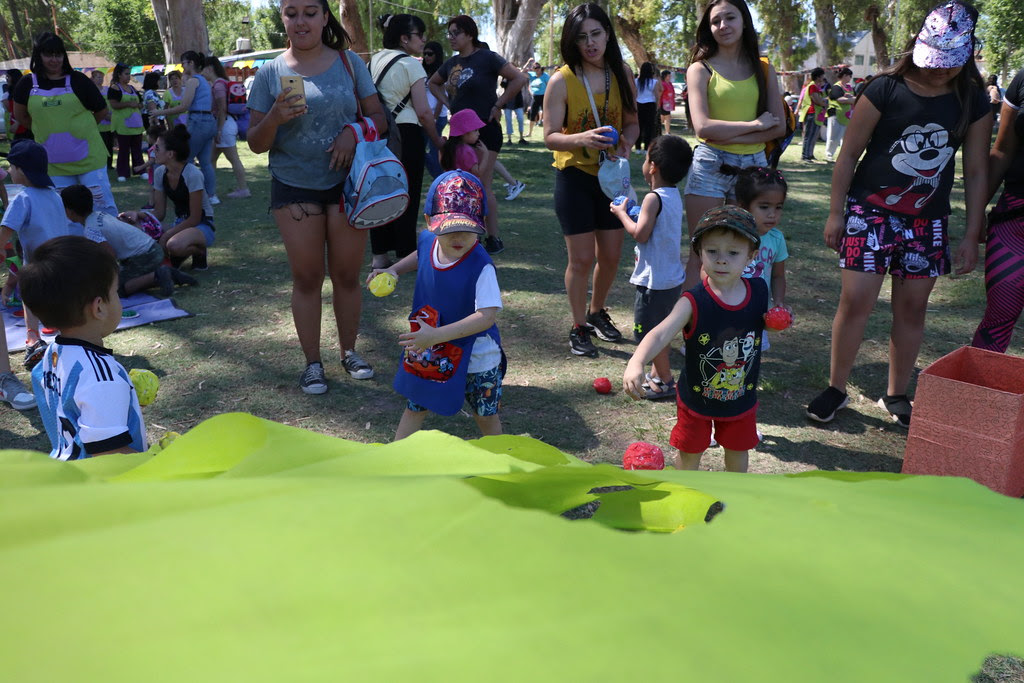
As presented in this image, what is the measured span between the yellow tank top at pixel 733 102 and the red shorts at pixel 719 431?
1.91 metres

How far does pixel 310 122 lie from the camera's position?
4.26 meters

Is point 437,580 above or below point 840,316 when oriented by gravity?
above

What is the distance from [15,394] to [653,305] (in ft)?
11.7

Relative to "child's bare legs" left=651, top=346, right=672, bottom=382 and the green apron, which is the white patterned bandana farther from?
the green apron

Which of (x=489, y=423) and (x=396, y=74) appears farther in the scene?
(x=396, y=74)

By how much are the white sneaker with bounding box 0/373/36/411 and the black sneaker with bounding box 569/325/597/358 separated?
10.4ft

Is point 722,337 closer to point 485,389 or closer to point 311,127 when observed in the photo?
point 485,389

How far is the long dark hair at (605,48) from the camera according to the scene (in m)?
4.79

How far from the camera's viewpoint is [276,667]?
3.03 feet

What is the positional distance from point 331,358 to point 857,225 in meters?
3.22

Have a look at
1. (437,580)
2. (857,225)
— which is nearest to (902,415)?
(857,225)

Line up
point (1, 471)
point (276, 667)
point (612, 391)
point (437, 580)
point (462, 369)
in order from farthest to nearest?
1. point (612, 391)
2. point (462, 369)
3. point (1, 471)
4. point (437, 580)
5. point (276, 667)

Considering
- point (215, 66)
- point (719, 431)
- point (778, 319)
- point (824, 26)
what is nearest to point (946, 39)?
point (778, 319)

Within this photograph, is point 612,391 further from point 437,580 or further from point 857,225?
point 437,580
